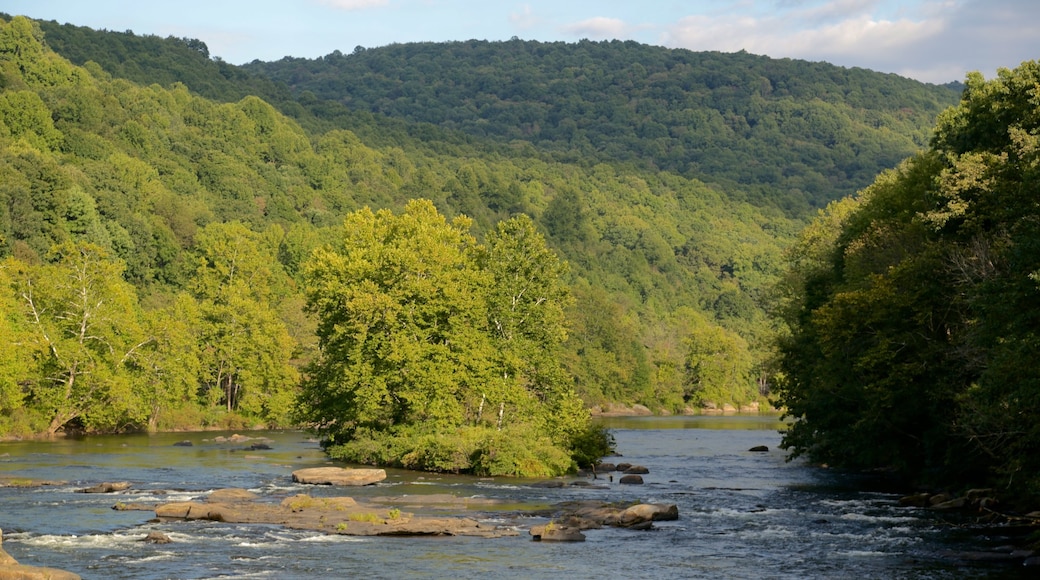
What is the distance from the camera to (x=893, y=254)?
6228cm

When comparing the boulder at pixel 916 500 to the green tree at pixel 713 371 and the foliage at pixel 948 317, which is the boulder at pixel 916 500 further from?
the green tree at pixel 713 371

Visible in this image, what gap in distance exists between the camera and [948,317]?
54719 mm

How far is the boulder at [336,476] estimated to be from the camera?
58438mm

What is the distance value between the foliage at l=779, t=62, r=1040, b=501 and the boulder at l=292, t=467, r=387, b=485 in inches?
1006

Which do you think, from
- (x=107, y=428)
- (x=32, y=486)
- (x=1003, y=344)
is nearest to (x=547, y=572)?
(x=1003, y=344)

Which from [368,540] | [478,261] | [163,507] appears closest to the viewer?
[368,540]

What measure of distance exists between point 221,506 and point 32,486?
41.6ft

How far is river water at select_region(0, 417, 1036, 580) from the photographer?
36500 millimetres

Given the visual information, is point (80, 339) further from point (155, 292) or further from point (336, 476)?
point (155, 292)

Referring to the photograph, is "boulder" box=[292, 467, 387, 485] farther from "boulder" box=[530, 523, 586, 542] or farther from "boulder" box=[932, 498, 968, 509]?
"boulder" box=[932, 498, 968, 509]

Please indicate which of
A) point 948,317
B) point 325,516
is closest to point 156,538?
point 325,516

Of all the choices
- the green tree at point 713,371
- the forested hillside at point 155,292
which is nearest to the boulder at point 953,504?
the forested hillside at point 155,292

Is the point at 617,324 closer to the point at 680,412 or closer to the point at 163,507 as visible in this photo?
the point at 680,412

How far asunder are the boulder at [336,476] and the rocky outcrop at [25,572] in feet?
88.3
